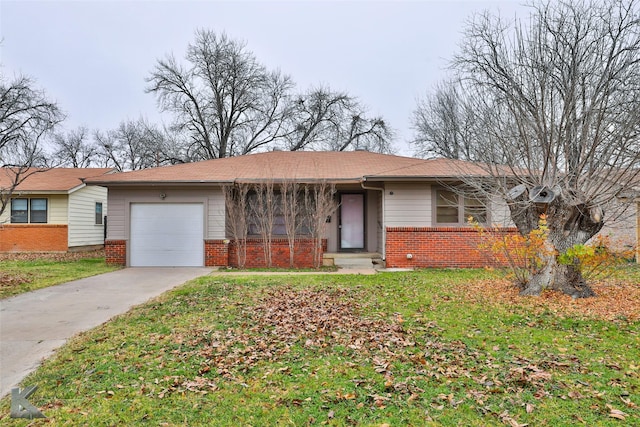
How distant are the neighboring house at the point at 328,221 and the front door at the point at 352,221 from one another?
3 centimetres

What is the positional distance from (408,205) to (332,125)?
1863cm

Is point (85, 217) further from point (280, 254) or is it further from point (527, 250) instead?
point (527, 250)

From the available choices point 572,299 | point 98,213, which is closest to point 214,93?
point 98,213

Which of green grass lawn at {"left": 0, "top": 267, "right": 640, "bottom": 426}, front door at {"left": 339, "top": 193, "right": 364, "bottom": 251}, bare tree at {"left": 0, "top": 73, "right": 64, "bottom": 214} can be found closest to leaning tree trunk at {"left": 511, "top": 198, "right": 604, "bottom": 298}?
green grass lawn at {"left": 0, "top": 267, "right": 640, "bottom": 426}

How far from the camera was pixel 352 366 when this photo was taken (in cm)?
388

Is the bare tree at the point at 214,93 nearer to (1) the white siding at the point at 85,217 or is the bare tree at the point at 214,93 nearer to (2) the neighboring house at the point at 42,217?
(1) the white siding at the point at 85,217

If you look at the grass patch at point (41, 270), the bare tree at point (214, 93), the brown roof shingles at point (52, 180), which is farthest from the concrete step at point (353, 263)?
the bare tree at point (214, 93)

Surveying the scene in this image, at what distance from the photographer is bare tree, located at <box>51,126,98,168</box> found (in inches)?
1264

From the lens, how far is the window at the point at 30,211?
16297mm

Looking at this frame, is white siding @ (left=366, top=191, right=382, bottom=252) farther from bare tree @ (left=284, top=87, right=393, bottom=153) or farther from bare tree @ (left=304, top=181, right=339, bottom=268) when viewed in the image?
bare tree @ (left=284, top=87, right=393, bottom=153)

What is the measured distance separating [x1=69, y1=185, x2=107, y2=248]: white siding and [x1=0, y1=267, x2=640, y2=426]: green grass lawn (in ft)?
41.2

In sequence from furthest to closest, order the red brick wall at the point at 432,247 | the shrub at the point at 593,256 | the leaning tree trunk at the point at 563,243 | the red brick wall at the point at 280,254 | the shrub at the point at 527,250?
the red brick wall at the point at 280,254
the red brick wall at the point at 432,247
the leaning tree trunk at the point at 563,243
the shrub at the point at 527,250
the shrub at the point at 593,256

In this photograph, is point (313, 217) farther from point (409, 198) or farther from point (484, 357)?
point (484, 357)

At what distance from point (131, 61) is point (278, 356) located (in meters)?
25.6
